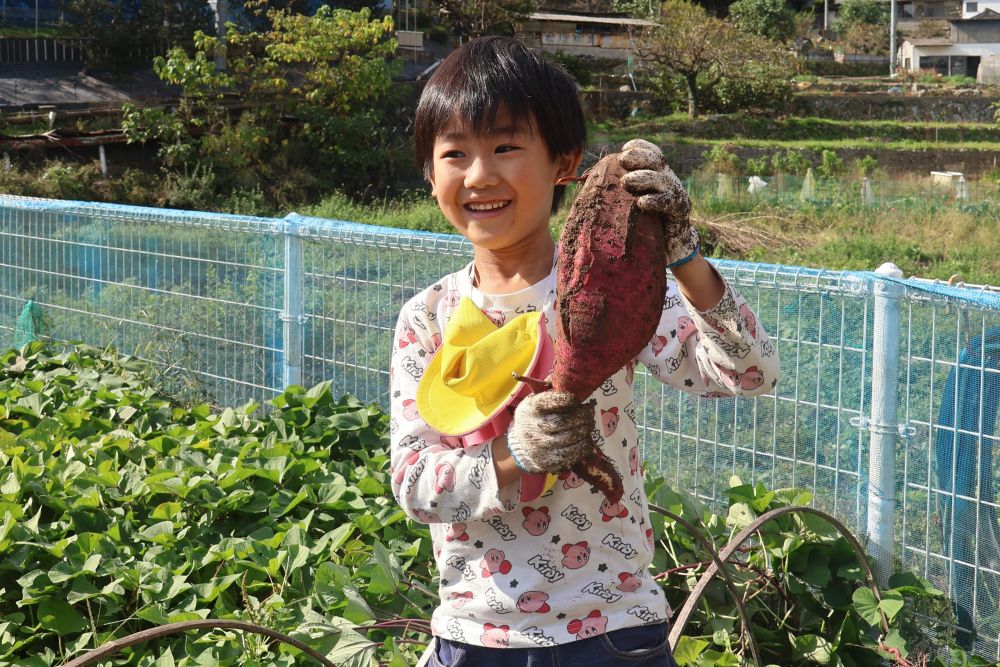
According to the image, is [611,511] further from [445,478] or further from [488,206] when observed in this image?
[488,206]

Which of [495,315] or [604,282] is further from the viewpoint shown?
[495,315]

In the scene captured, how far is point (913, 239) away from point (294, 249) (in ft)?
35.3

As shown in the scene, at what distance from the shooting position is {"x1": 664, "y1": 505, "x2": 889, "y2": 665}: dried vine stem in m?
2.11

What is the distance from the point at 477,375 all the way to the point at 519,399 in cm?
7

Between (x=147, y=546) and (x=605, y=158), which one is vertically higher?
(x=605, y=158)

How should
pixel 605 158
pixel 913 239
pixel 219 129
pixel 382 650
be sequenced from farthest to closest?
pixel 219 129 → pixel 913 239 → pixel 382 650 → pixel 605 158

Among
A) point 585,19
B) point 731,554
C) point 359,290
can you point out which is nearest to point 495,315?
point 731,554

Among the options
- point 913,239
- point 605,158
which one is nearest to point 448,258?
point 605,158

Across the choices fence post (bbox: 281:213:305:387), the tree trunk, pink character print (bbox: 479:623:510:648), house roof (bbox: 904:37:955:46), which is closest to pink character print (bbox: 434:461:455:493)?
pink character print (bbox: 479:623:510:648)

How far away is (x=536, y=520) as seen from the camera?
5.37ft

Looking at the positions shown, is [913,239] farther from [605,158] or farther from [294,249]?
[605,158]

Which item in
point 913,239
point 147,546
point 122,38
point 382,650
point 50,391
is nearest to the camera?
point 382,650

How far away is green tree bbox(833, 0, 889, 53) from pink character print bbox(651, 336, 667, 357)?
4494 centimetres

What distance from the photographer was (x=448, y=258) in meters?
3.82
